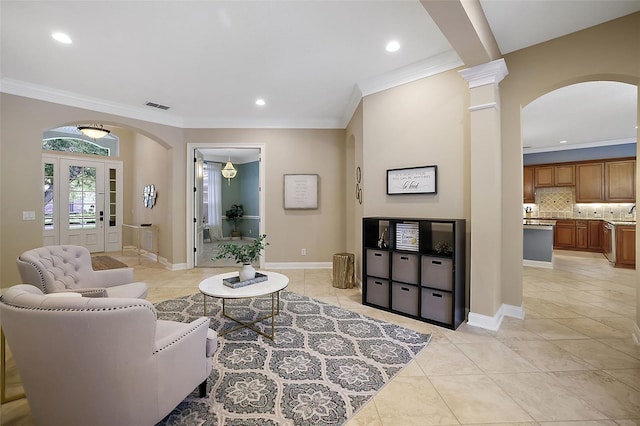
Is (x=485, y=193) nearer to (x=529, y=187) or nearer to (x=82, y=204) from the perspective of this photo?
(x=529, y=187)

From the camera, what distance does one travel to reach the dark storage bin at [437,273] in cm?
268

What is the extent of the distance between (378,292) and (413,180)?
138 centimetres

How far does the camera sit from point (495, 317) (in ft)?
8.76

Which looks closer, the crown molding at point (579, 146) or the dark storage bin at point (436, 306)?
the dark storage bin at point (436, 306)

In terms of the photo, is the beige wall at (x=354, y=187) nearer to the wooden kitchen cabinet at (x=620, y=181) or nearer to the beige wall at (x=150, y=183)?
the beige wall at (x=150, y=183)

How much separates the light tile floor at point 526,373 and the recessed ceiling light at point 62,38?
2958 millimetres

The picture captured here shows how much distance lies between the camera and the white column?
103 inches

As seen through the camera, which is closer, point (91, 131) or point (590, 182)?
point (91, 131)

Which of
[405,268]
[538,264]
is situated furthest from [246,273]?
[538,264]

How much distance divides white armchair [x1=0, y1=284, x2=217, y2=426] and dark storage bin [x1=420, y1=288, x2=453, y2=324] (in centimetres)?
241

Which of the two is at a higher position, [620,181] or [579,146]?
[579,146]

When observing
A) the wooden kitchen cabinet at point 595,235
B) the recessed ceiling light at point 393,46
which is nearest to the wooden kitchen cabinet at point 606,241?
the wooden kitchen cabinet at point 595,235

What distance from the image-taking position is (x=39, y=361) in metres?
1.16

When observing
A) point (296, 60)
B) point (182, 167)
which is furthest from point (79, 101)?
point (296, 60)
